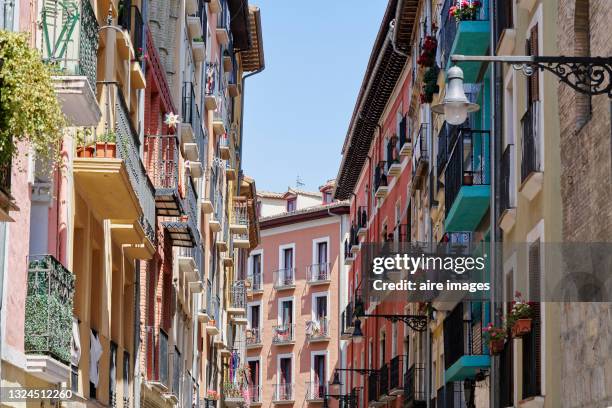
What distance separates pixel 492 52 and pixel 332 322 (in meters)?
41.4

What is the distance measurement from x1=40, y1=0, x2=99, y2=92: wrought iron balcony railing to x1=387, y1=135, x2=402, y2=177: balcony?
2920 cm

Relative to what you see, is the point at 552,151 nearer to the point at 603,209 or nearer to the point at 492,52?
the point at 603,209

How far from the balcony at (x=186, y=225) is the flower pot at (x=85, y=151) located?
390 inches

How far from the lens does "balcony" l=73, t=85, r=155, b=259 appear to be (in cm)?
1936

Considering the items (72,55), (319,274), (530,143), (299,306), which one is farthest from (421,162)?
(299,306)

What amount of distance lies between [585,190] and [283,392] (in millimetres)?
51615

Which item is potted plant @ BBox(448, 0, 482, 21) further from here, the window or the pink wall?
the window

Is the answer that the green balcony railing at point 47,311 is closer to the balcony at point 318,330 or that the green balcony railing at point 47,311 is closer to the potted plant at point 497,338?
the potted plant at point 497,338

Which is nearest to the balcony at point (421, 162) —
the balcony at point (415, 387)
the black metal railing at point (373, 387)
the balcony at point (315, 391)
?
the balcony at point (415, 387)

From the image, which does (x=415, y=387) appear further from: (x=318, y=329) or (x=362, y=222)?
(x=318, y=329)

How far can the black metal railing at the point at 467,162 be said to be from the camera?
89.0 feet

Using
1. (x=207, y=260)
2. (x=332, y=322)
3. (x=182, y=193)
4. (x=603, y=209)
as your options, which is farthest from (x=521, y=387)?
(x=332, y=322)

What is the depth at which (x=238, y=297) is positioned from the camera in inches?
2137

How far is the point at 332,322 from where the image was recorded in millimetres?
66875
